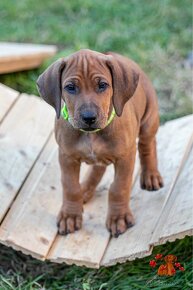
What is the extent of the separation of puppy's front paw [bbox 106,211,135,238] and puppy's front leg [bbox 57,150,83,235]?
0.69 feet

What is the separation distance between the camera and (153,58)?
7.02m

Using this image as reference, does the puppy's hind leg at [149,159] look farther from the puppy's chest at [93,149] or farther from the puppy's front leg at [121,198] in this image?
the puppy's chest at [93,149]

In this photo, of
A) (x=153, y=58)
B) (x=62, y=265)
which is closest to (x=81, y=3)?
(x=153, y=58)

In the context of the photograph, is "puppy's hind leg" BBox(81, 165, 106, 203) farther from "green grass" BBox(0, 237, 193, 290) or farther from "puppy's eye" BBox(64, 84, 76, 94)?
"puppy's eye" BBox(64, 84, 76, 94)

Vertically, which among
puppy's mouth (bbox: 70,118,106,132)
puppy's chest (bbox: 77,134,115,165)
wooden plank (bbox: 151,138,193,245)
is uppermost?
puppy's mouth (bbox: 70,118,106,132)

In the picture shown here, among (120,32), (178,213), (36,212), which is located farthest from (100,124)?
(120,32)

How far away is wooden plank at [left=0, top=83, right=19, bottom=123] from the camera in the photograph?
5523mm

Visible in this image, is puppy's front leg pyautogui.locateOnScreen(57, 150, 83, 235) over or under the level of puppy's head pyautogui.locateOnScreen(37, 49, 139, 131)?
under

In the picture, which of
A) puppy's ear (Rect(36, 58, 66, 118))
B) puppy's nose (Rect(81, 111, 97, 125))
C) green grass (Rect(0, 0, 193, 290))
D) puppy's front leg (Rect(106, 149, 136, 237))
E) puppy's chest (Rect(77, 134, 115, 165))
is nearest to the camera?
puppy's nose (Rect(81, 111, 97, 125))

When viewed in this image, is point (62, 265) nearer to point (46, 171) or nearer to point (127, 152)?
point (46, 171)

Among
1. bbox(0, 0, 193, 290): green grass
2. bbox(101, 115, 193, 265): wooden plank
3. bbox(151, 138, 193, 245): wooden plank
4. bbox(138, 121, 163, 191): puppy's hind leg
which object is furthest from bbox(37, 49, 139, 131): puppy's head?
bbox(0, 0, 193, 290): green grass

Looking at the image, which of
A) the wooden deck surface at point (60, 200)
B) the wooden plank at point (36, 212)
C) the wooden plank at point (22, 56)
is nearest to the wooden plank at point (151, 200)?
the wooden deck surface at point (60, 200)

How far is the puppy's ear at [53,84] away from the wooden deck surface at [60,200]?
39.6 inches

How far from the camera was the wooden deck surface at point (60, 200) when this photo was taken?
4273mm
